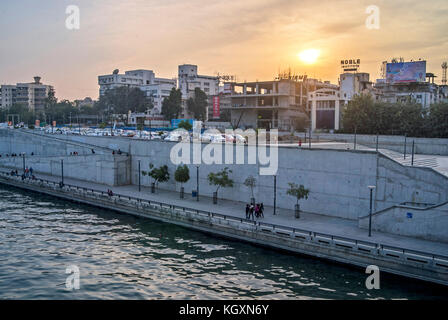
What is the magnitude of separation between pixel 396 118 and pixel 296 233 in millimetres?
32285

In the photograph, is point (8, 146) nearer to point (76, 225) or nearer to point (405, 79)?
point (76, 225)

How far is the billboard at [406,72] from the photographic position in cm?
8669

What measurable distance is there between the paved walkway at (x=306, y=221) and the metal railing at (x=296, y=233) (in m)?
1.57

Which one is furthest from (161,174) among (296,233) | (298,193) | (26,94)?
(26,94)

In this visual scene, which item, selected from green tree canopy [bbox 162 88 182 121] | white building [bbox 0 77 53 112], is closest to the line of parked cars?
green tree canopy [bbox 162 88 182 121]

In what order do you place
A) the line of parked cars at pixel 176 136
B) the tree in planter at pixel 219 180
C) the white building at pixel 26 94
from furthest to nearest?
the white building at pixel 26 94, the line of parked cars at pixel 176 136, the tree in planter at pixel 219 180

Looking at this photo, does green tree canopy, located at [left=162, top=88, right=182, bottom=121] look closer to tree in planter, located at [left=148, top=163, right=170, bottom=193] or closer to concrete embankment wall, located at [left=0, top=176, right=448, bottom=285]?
tree in planter, located at [left=148, top=163, right=170, bottom=193]

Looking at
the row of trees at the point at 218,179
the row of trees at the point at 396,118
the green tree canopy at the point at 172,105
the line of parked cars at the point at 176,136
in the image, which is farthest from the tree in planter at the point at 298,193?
the green tree canopy at the point at 172,105

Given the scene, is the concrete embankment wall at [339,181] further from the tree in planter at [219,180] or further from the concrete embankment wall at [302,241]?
the concrete embankment wall at [302,241]

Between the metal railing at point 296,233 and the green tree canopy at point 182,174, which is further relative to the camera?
the green tree canopy at point 182,174

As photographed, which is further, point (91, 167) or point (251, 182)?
point (91, 167)

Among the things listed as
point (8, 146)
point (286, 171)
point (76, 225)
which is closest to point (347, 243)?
point (286, 171)

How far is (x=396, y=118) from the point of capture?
53.6 meters

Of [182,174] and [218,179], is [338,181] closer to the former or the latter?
[218,179]
